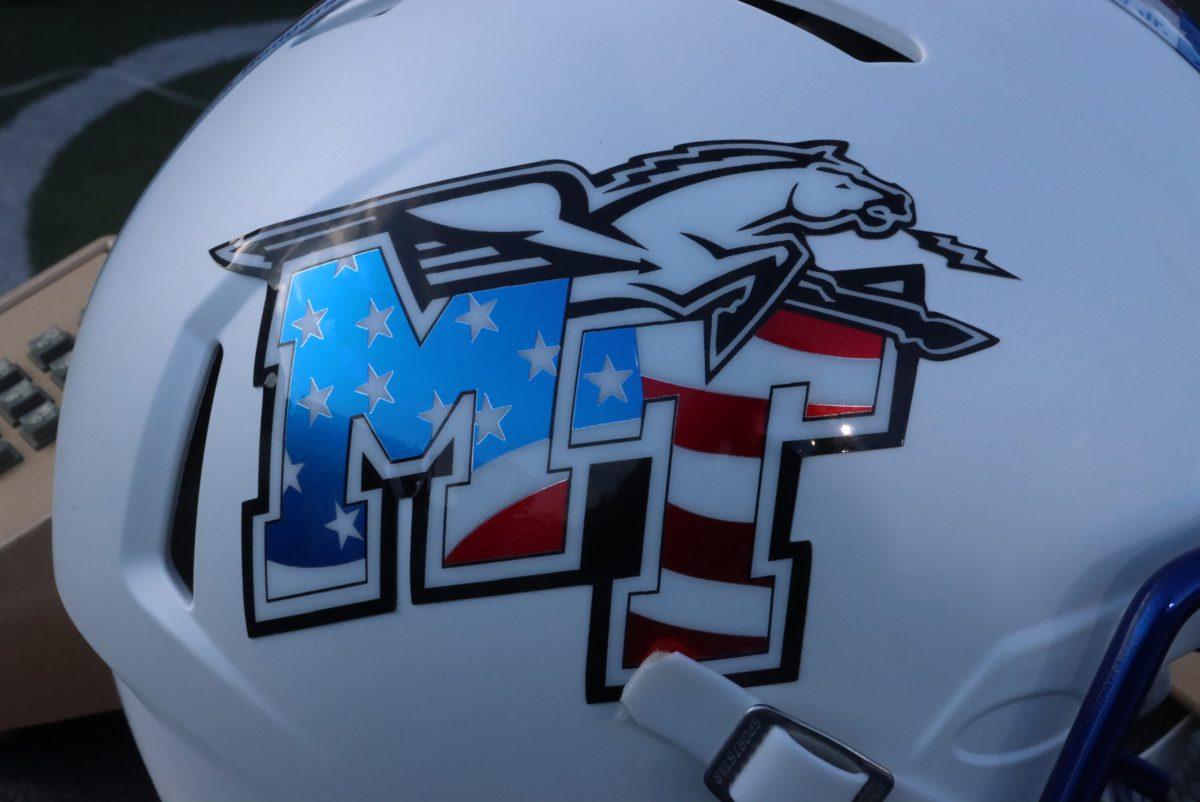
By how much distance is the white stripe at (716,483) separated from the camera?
55 centimetres

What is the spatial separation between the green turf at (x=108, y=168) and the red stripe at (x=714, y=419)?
136 cm

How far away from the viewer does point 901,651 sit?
0.56 m

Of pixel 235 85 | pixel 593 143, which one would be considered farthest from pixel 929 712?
pixel 235 85

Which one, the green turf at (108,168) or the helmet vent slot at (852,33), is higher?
the helmet vent slot at (852,33)

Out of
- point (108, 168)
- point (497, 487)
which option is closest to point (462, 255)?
point (497, 487)

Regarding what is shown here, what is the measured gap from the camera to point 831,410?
551 mm

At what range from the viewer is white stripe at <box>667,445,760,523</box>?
55 cm

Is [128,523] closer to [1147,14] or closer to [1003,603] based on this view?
[1003,603]

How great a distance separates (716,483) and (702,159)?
0.56 ft

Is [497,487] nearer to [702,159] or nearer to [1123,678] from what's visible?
[702,159]

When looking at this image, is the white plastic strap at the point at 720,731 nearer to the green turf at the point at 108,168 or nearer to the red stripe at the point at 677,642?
the red stripe at the point at 677,642

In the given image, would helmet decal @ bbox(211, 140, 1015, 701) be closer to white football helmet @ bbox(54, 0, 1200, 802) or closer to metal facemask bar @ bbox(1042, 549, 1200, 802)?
white football helmet @ bbox(54, 0, 1200, 802)

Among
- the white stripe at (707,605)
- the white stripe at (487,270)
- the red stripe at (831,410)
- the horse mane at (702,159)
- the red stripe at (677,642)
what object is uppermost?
the horse mane at (702,159)

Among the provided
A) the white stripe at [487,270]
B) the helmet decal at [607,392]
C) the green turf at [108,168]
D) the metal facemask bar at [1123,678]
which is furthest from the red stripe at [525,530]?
the green turf at [108,168]
